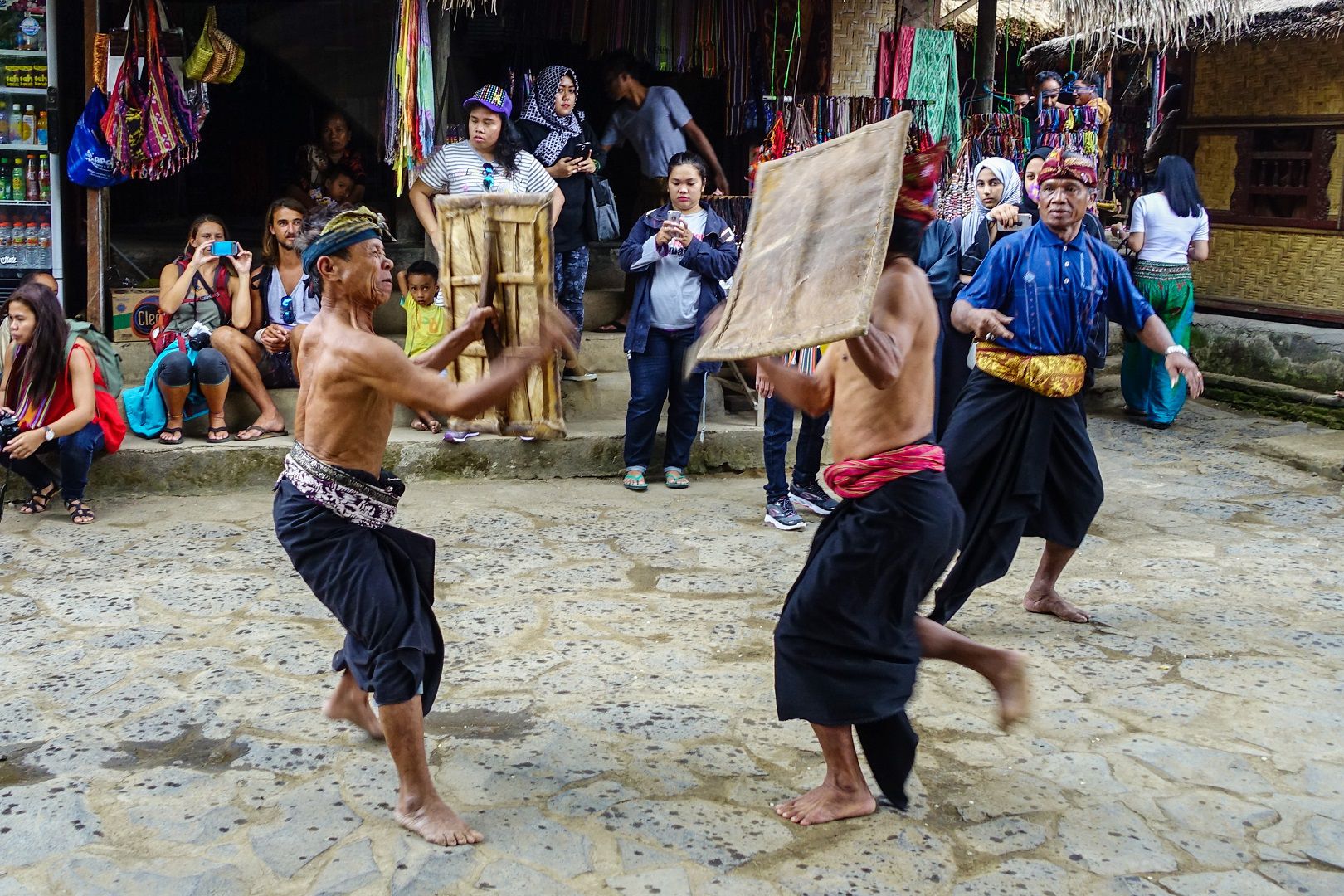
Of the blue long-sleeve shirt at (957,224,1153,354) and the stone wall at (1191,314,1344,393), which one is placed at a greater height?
the blue long-sleeve shirt at (957,224,1153,354)

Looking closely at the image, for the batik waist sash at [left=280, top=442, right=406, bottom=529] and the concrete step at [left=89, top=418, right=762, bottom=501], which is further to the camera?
the concrete step at [left=89, top=418, right=762, bottom=501]

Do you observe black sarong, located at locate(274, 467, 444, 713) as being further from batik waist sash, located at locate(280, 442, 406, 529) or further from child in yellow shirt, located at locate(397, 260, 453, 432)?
child in yellow shirt, located at locate(397, 260, 453, 432)

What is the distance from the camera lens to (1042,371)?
5152mm

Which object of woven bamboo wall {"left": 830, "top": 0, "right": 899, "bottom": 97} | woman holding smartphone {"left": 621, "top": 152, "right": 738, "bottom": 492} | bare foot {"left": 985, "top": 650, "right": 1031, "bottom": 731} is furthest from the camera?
woven bamboo wall {"left": 830, "top": 0, "right": 899, "bottom": 97}

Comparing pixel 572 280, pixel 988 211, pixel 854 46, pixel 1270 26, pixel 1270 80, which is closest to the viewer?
pixel 988 211

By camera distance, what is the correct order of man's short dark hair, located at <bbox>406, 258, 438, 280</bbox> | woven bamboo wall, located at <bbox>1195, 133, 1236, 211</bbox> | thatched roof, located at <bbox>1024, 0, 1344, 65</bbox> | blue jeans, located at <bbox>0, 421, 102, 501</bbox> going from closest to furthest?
blue jeans, located at <bbox>0, 421, 102, 501</bbox> → man's short dark hair, located at <bbox>406, 258, 438, 280</bbox> → thatched roof, located at <bbox>1024, 0, 1344, 65</bbox> → woven bamboo wall, located at <bbox>1195, 133, 1236, 211</bbox>

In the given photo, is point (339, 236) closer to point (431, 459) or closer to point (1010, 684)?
point (1010, 684)

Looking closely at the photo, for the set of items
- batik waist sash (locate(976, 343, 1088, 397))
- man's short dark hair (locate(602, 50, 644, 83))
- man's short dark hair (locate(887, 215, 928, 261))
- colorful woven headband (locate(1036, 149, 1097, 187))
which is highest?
man's short dark hair (locate(602, 50, 644, 83))

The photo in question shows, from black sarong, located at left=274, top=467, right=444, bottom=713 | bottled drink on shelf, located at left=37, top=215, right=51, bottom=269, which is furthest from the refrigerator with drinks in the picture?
black sarong, located at left=274, top=467, right=444, bottom=713

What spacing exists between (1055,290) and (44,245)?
20.6 feet

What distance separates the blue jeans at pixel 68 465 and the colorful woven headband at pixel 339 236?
3548 millimetres

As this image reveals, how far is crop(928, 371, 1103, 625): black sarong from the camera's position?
200 inches

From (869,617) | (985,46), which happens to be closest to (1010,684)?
(869,617)

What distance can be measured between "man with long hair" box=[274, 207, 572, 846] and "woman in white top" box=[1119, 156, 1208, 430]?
694cm
